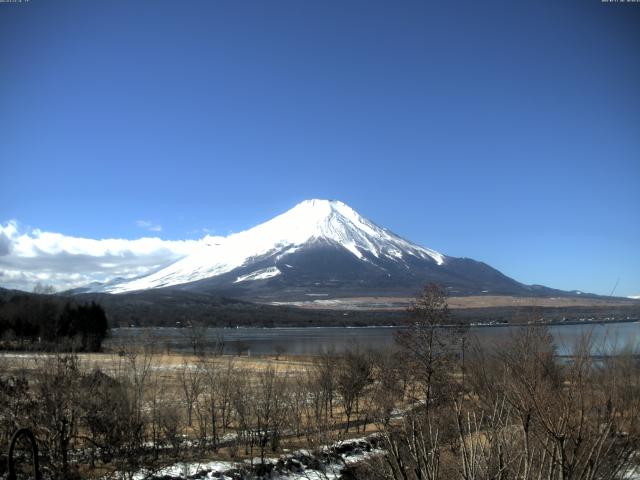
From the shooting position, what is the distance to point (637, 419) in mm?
11195

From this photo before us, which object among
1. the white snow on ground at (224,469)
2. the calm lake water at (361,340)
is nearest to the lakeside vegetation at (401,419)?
the white snow on ground at (224,469)

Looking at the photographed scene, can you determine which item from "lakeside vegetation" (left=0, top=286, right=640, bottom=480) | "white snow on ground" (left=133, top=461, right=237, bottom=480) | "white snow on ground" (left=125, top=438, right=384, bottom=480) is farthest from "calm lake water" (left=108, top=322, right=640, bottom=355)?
"white snow on ground" (left=133, top=461, right=237, bottom=480)

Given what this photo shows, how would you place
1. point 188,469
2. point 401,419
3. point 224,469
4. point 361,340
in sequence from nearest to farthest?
point 401,419 → point 188,469 → point 224,469 → point 361,340

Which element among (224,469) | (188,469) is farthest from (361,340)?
(188,469)

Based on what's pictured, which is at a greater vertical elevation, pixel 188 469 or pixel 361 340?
pixel 188 469

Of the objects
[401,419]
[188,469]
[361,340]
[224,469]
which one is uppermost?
[401,419]

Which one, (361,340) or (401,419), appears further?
(361,340)

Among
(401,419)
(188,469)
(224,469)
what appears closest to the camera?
(401,419)

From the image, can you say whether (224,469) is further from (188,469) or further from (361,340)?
(361,340)

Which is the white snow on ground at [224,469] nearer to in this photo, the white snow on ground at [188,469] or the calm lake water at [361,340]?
the white snow on ground at [188,469]

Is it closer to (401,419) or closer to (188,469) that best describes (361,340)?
(188,469)

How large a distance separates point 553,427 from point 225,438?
18.1m

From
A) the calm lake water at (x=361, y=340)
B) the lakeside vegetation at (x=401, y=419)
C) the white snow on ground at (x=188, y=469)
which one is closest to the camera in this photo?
the lakeside vegetation at (x=401, y=419)

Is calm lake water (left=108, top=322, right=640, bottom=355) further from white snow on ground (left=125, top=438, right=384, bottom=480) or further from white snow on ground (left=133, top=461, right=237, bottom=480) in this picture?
white snow on ground (left=133, top=461, right=237, bottom=480)
